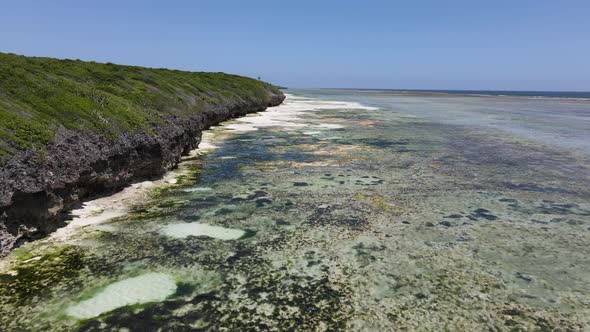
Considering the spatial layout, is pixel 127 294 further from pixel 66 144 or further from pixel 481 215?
pixel 481 215

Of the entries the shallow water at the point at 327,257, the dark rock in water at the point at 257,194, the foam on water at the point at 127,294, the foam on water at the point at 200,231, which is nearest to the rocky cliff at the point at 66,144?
the shallow water at the point at 327,257

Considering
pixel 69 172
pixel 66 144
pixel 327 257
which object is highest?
pixel 66 144

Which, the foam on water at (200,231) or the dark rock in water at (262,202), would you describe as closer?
the foam on water at (200,231)

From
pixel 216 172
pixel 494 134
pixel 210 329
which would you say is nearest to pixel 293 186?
pixel 216 172

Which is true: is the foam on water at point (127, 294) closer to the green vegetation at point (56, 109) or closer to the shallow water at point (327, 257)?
the shallow water at point (327, 257)

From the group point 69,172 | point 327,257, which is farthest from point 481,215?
point 69,172
